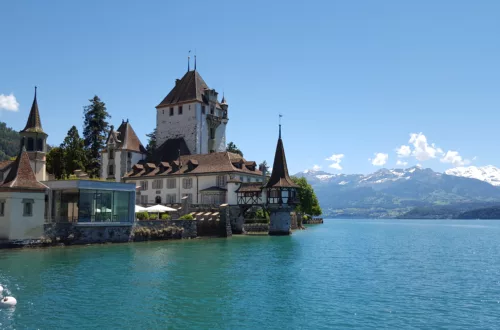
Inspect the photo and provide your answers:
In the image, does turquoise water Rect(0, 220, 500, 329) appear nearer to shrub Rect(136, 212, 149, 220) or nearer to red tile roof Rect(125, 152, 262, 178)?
shrub Rect(136, 212, 149, 220)

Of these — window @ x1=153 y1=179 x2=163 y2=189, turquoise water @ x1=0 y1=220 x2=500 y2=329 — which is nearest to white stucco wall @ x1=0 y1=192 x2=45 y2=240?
turquoise water @ x1=0 y1=220 x2=500 y2=329

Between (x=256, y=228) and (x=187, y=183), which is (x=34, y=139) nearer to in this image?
(x=187, y=183)

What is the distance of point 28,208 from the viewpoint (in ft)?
141

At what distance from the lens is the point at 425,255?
156 feet

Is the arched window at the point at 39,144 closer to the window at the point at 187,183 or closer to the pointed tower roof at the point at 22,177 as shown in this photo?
the pointed tower roof at the point at 22,177

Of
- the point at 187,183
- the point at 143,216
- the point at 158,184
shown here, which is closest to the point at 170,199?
the point at 158,184

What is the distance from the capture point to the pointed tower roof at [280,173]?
64.0 meters

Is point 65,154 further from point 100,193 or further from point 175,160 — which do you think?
point 100,193

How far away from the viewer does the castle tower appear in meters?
64.1

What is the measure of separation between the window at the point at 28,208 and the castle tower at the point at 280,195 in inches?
1172

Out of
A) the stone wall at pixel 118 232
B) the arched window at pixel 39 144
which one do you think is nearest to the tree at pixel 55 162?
the arched window at pixel 39 144

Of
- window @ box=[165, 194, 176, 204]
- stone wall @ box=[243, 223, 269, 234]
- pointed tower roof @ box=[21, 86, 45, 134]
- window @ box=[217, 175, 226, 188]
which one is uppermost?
pointed tower roof @ box=[21, 86, 45, 134]

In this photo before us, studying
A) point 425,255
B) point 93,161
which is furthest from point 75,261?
point 93,161

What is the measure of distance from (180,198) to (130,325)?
5536 cm
